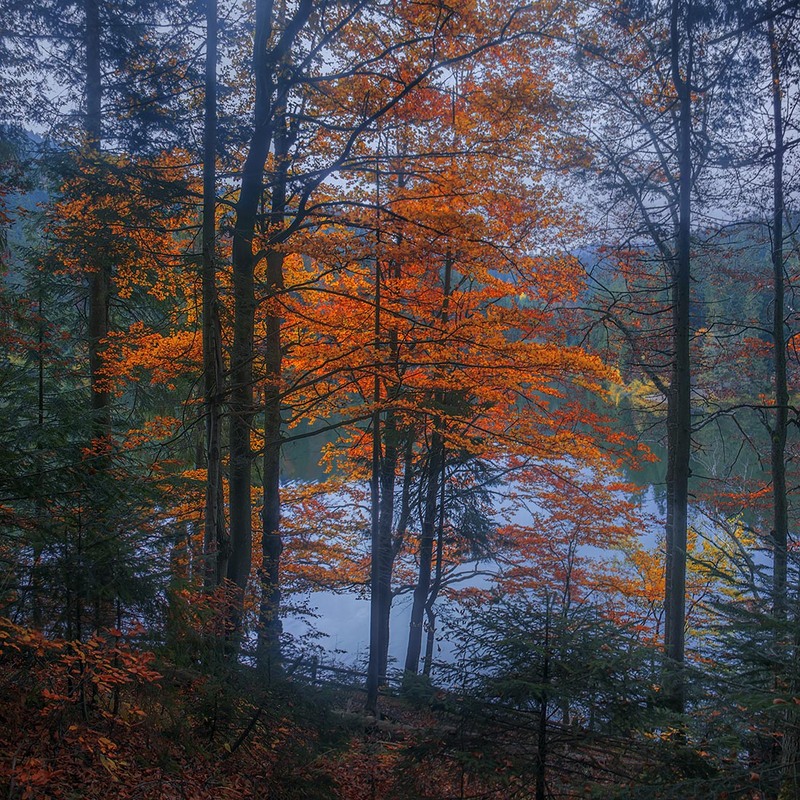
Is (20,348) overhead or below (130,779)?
overhead

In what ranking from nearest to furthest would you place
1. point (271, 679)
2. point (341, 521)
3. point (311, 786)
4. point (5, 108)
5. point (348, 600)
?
Result: point (311, 786) → point (271, 679) → point (5, 108) → point (341, 521) → point (348, 600)

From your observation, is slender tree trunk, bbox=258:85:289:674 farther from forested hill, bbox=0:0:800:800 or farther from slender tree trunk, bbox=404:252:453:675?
slender tree trunk, bbox=404:252:453:675

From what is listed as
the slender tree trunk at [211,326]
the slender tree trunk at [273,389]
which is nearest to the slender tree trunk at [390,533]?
the slender tree trunk at [273,389]

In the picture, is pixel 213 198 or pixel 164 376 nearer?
pixel 213 198

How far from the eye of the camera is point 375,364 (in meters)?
7.67

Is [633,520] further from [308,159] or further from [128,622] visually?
[128,622]

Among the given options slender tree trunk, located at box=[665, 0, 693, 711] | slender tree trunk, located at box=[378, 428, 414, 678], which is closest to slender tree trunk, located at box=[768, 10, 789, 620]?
slender tree trunk, located at box=[665, 0, 693, 711]

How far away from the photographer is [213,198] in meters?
7.50

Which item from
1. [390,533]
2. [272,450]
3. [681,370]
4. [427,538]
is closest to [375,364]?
[272,450]

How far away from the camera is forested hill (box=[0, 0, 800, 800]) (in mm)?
4301

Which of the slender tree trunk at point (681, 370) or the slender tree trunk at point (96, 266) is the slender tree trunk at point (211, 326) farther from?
the slender tree trunk at point (681, 370)

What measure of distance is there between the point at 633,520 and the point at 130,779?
10.9 m

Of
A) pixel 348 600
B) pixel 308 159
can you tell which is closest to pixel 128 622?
pixel 308 159

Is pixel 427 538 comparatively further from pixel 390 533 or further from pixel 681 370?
pixel 681 370
